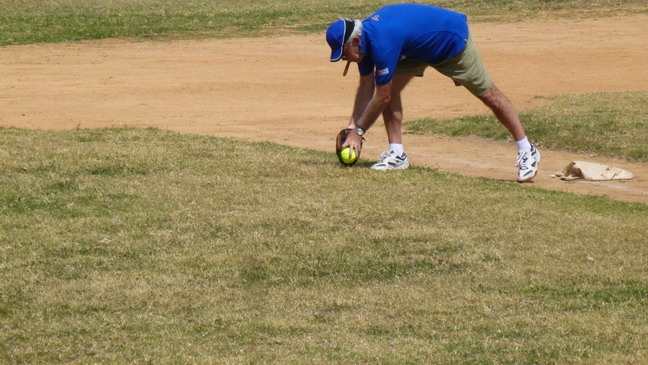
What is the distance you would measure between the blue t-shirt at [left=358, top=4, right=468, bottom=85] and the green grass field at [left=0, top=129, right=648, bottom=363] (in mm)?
977

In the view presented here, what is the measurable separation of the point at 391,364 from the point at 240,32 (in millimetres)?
20267

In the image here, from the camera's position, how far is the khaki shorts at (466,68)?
9109 mm

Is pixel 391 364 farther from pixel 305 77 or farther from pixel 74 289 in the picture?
pixel 305 77

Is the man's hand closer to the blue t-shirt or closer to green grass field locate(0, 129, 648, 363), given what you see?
green grass field locate(0, 129, 648, 363)

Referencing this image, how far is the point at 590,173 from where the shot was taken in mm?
9594

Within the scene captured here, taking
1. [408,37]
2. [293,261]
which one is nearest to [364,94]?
[408,37]

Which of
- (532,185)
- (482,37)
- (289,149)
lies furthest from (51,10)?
(532,185)

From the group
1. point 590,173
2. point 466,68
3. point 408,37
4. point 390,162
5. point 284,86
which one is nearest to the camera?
point 408,37

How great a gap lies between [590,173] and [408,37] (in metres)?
2.15

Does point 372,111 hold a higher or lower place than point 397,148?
higher

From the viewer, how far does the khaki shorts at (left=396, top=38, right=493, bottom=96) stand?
9.11 metres

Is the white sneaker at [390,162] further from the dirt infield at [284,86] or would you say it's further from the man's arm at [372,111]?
the dirt infield at [284,86]

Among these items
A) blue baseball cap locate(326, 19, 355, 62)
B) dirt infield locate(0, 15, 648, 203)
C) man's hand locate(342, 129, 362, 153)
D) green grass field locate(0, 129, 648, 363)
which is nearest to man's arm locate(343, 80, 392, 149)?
man's hand locate(342, 129, 362, 153)

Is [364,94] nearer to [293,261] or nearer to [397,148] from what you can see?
[397,148]
